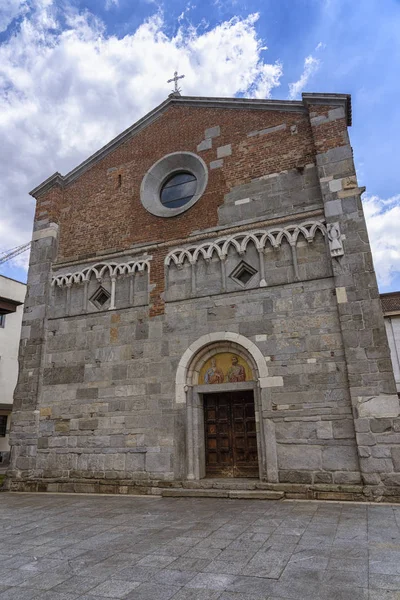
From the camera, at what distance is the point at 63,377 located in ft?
33.2

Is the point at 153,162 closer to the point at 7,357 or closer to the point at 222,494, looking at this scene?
the point at 222,494

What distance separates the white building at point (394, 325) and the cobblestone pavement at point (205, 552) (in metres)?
13.5

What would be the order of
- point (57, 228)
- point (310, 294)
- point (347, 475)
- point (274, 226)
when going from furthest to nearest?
point (57, 228) < point (274, 226) < point (310, 294) < point (347, 475)

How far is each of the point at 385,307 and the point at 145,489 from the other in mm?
14868

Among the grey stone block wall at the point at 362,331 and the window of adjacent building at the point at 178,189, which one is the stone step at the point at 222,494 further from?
the window of adjacent building at the point at 178,189

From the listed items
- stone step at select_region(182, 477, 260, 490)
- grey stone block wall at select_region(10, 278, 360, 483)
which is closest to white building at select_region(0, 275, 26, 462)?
grey stone block wall at select_region(10, 278, 360, 483)

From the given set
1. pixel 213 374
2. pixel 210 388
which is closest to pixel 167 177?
pixel 213 374

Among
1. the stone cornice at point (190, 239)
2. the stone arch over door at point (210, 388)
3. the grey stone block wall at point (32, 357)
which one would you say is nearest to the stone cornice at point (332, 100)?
the stone cornice at point (190, 239)

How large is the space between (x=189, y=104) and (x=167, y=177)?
6.57ft

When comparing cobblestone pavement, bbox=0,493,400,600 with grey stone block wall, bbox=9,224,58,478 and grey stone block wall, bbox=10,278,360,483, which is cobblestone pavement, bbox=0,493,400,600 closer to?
grey stone block wall, bbox=10,278,360,483

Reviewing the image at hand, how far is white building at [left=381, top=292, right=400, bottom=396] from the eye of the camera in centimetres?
1870

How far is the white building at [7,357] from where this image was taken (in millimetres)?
21281

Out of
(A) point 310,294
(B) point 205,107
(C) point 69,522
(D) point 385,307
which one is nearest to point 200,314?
(A) point 310,294

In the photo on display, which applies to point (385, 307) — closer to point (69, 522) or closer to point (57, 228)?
point (57, 228)
